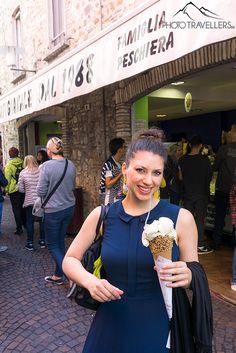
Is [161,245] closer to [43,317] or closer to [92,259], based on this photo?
[92,259]

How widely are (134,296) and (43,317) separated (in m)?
2.47

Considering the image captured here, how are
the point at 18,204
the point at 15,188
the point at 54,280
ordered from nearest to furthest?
1. the point at 54,280
2. the point at 15,188
3. the point at 18,204

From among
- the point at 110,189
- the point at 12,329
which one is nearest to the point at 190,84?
the point at 110,189

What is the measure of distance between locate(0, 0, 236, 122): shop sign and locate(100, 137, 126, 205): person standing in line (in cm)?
94

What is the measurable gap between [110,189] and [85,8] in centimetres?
438

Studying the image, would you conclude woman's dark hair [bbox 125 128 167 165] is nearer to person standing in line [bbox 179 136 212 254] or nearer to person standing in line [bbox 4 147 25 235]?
person standing in line [bbox 179 136 212 254]

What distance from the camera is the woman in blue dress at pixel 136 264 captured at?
1610 millimetres

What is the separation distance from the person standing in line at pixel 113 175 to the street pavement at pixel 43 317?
1.35 metres

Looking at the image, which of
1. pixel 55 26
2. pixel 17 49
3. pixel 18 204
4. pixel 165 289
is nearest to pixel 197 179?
pixel 18 204

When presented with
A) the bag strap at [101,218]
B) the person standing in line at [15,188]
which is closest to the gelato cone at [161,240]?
the bag strap at [101,218]

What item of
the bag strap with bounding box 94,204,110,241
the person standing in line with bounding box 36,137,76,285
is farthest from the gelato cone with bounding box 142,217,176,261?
the person standing in line with bounding box 36,137,76,285

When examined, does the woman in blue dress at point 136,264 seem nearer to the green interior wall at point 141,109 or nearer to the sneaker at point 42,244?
the green interior wall at point 141,109

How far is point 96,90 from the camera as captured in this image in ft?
22.8

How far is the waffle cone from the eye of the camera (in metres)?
1.39
